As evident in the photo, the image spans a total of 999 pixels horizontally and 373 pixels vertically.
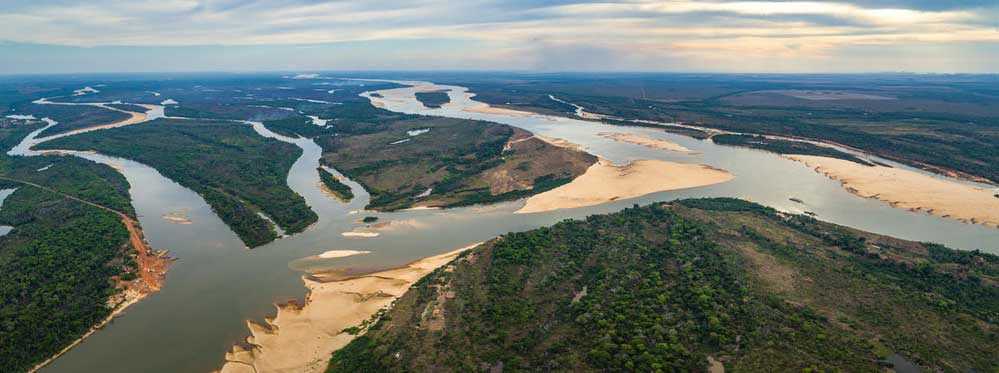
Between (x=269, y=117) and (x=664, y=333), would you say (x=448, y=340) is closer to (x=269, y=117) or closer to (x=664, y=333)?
(x=664, y=333)

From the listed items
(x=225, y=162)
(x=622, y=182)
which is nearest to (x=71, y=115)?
(x=225, y=162)

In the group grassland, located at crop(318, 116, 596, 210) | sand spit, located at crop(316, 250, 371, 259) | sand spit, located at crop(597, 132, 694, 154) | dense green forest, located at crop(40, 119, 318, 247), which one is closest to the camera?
sand spit, located at crop(316, 250, 371, 259)

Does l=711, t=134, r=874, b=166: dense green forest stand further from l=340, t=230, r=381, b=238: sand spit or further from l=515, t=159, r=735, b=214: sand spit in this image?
l=340, t=230, r=381, b=238: sand spit

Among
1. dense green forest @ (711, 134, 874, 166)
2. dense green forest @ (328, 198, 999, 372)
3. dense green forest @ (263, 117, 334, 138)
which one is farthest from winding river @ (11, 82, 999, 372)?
dense green forest @ (263, 117, 334, 138)

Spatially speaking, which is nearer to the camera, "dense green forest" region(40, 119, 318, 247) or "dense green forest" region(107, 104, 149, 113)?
"dense green forest" region(40, 119, 318, 247)

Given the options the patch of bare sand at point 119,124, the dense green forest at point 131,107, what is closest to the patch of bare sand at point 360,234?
the patch of bare sand at point 119,124

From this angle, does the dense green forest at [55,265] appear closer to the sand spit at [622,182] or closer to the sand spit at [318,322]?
the sand spit at [318,322]

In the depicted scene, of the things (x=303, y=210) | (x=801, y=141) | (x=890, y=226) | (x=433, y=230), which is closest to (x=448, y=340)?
(x=433, y=230)
